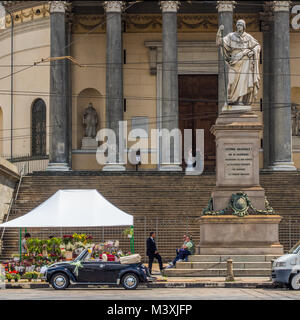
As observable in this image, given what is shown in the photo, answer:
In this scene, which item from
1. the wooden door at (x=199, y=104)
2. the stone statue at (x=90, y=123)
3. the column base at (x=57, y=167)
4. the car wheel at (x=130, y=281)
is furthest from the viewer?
the wooden door at (x=199, y=104)

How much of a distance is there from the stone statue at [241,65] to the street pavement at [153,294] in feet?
20.6

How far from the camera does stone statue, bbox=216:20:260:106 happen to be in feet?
89.8

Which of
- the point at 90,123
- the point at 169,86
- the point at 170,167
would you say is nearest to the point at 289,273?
the point at 170,167

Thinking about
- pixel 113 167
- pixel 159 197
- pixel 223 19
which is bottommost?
pixel 159 197

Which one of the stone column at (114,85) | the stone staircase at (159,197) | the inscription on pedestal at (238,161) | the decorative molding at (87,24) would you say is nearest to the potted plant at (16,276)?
the inscription on pedestal at (238,161)

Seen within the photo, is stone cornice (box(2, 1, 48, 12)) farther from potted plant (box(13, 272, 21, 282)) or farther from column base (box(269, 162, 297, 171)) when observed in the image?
potted plant (box(13, 272, 21, 282))

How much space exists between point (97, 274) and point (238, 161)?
5393 mm

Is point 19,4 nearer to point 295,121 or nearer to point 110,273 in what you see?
point 295,121

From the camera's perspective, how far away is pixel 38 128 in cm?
5428

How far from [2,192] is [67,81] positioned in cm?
1179

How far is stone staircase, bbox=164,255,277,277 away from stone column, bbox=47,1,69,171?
68.6ft

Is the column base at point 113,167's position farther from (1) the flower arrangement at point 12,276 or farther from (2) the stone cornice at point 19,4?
(1) the flower arrangement at point 12,276

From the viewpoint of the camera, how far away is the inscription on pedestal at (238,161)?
2703 centimetres

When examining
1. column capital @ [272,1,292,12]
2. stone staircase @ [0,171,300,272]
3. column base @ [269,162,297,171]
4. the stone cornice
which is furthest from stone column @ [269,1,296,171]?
the stone cornice
